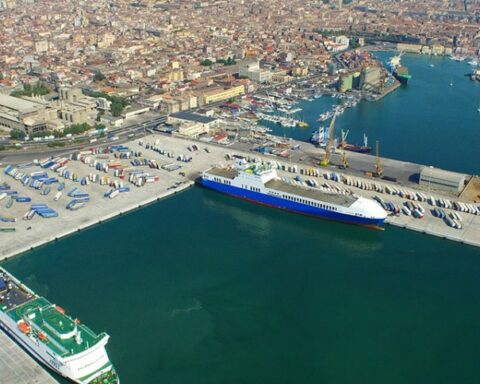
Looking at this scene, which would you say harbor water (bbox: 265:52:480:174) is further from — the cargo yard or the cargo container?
the cargo container

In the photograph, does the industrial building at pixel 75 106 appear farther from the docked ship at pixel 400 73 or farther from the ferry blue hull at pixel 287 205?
the docked ship at pixel 400 73

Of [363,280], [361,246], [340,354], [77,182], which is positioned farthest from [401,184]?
[77,182]

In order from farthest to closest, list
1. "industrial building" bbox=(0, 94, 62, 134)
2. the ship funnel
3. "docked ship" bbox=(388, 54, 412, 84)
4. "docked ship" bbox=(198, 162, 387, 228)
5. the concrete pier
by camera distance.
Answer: "docked ship" bbox=(388, 54, 412, 84)
"industrial building" bbox=(0, 94, 62, 134)
"docked ship" bbox=(198, 162, 387, 228)
the ship funnel
the concrete pier

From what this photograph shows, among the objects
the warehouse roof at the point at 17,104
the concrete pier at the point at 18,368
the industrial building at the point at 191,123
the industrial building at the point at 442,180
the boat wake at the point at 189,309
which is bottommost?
the boat wake at the point at 189,309

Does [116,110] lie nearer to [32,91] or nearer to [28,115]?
[28,115]

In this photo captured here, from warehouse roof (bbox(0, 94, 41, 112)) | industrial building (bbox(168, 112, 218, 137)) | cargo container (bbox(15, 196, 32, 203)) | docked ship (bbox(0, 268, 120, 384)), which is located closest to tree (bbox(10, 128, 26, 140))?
warehouse roof (bbox(0, 94, 41, 112))

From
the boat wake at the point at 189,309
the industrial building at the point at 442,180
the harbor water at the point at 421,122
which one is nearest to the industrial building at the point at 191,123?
the harbor water at the point at 421,122

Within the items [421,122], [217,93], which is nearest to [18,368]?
[217,93]
